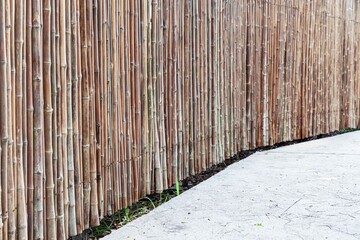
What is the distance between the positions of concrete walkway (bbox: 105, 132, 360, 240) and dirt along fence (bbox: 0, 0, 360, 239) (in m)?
0.22

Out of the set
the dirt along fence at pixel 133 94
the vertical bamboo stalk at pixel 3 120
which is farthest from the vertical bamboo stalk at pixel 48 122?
the vertical bamboo stalk at pixel 3 120

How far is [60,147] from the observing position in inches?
85.7

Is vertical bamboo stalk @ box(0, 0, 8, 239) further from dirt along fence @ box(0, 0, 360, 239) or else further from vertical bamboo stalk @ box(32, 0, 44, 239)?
vertical bamboo stalk @ box(32, 0, 44, 239)

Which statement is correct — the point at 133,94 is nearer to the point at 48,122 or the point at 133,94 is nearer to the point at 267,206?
the point at 48,122

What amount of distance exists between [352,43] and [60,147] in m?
4.65

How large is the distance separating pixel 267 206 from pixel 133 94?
0.93 metres

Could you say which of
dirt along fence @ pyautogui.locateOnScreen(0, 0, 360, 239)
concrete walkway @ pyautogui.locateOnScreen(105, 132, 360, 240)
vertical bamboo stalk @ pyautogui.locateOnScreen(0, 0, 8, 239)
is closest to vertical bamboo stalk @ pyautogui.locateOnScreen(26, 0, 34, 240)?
dirt along fence @ pyautogui.locateOnScreen(0, 0, 360, 239)

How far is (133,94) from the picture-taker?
2.85 meters

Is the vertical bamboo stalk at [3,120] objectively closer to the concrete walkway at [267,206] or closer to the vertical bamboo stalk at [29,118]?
the vertical bamboo stalk at [29,118]

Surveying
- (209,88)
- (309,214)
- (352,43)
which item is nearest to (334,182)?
(309,214)

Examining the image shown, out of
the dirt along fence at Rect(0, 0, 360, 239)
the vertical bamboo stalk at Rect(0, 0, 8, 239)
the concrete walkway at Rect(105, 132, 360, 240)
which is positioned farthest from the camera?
the concrete walkway at Rect(105, 132, 360, 240)

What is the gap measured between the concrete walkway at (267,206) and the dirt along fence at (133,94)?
22 centimetres

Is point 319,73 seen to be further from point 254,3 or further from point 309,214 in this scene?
point 309,214

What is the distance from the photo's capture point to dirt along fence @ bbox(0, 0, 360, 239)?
78.4 inches
